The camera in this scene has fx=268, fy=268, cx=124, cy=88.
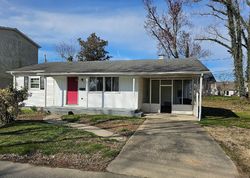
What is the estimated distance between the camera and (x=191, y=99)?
16891 millimetres

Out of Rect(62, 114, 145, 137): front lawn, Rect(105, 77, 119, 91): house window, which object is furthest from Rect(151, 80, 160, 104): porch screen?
Rect(62, 114, 145, 137): front lawn

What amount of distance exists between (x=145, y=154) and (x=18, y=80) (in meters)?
15.6

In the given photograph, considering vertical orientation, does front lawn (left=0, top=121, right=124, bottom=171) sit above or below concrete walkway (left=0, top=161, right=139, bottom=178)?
above

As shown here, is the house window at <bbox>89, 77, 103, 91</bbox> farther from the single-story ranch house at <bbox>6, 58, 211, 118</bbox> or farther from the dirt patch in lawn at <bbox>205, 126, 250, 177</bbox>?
the dirt patch in lawn at <bbox>205, 126, 250, 177</bbox>

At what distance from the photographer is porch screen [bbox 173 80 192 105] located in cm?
1680

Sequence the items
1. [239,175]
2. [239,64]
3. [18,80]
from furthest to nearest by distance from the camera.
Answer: [239,64] → [18,80] → [239,175]

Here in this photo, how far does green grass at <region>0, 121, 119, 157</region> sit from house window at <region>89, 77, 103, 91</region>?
6.82 m

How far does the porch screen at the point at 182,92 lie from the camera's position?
16797 mm

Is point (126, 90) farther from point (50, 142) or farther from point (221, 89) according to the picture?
point (221, 89)

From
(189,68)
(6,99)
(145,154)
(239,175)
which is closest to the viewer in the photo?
(239,175)

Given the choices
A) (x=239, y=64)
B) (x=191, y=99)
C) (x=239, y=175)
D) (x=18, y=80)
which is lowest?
(x=239, y=175)

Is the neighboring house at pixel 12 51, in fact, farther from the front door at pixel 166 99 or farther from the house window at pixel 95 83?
the front door at pixel 166 99

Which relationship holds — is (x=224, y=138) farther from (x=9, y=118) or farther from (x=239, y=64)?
(x=239, y=64)

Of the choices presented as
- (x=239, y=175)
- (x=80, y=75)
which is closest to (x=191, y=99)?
(x=80, y=75)
